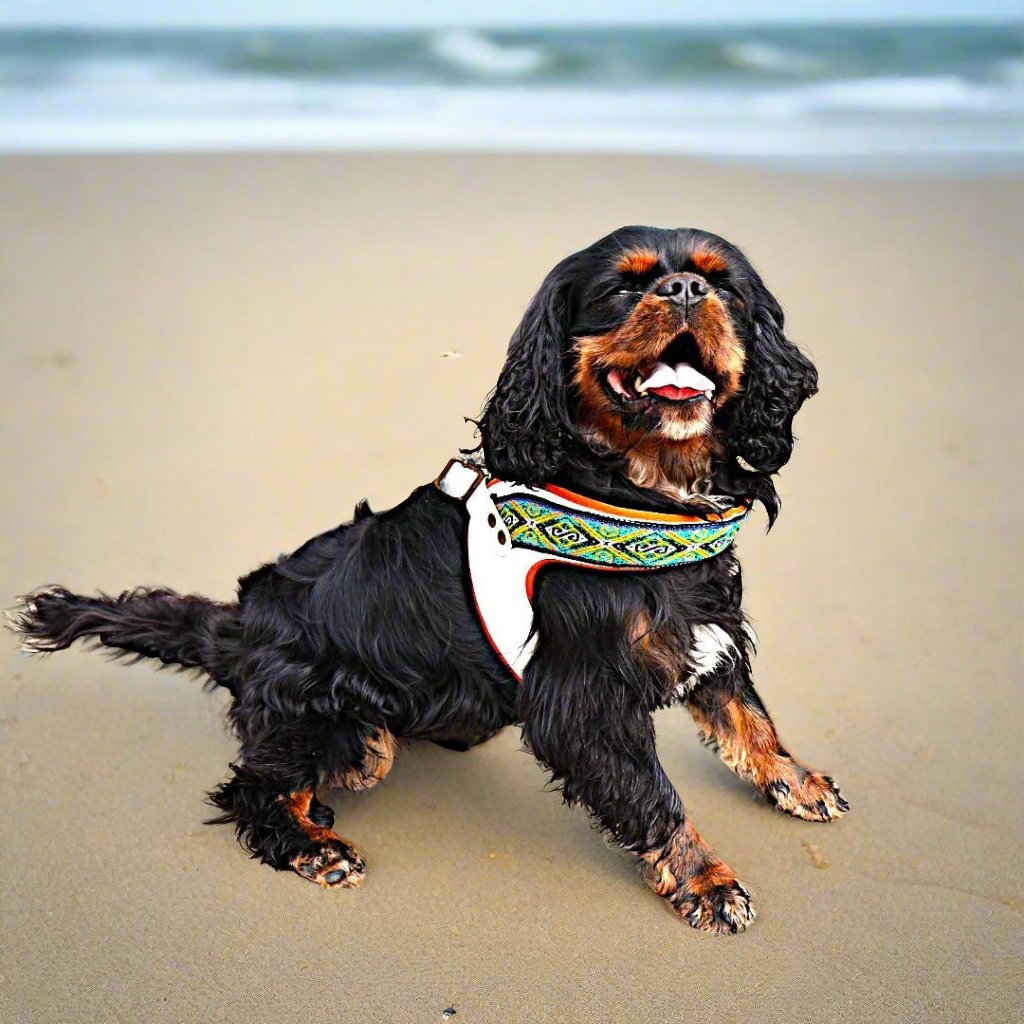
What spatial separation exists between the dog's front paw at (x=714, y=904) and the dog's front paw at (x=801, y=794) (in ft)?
1.29

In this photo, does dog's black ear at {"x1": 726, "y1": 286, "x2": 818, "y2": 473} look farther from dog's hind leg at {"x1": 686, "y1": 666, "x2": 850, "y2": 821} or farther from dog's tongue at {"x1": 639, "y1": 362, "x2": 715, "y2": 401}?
dog's hind leg at {"x1": 686, "y1": 666, "x2": 850, "y2": 821}


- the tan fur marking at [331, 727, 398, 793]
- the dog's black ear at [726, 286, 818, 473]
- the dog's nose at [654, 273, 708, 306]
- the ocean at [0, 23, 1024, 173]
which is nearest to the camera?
the dog's nose at [654, 273, 708, 306]

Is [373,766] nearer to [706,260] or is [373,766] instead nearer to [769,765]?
[769,765]

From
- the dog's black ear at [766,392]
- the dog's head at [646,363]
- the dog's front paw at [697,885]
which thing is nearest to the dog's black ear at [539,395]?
the dog's head at [646,363]

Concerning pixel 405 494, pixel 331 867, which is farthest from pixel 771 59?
pixel 331 867

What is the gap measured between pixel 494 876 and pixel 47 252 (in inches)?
190

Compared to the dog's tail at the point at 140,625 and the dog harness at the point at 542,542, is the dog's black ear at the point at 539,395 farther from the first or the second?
the dog's tail at the point at 140,625

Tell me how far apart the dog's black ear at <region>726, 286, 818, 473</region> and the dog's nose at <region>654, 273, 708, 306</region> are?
26cm

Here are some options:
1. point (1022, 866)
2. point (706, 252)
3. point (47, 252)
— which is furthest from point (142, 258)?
point (1022, 866)

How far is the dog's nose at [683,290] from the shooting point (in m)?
2.57

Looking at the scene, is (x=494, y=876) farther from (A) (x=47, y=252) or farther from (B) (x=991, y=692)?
(A) (x=47, y=252)

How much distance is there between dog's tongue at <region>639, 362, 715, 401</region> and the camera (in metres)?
2.63

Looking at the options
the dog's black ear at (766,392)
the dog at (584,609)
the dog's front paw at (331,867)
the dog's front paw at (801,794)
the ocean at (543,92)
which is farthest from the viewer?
the ocean at (543,92)

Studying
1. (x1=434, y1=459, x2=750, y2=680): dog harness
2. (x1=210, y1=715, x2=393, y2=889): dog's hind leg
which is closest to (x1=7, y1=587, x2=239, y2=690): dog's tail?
(x1=210, y1=715, x2=393, y2=889): dog's hind leg
